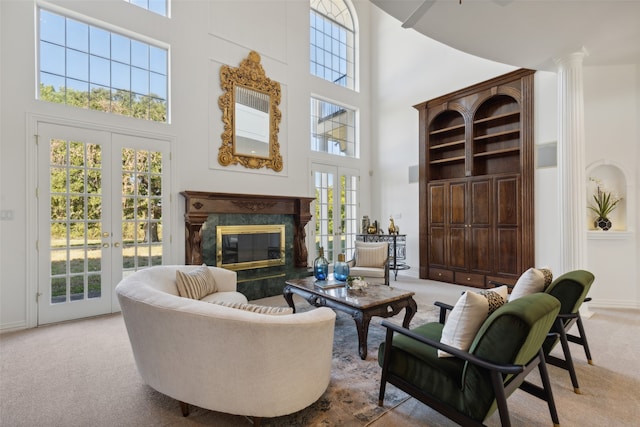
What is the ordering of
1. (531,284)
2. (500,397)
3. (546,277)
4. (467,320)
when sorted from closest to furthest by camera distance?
(500,397)
(467,320)
(531,284)
(546,277)

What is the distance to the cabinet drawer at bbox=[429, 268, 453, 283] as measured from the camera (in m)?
5.87

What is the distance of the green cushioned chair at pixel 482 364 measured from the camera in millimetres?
1444

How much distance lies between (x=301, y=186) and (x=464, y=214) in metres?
3.02

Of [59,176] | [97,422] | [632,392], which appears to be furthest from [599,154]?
[59,176]

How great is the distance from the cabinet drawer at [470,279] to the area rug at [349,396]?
318cm

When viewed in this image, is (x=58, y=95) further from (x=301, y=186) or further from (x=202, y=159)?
(x=301, y=186)

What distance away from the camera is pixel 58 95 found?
3.87m

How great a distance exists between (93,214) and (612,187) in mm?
6992

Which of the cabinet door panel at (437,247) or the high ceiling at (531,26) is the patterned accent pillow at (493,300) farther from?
the cabinet door panel at (437,247)

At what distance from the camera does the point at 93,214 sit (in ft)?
13.2

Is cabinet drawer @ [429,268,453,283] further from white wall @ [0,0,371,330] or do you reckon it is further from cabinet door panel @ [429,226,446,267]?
white wall @ [0,0,371,330]

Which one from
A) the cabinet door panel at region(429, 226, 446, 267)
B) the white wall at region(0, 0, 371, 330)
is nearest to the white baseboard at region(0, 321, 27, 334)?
the white wall at region(0, 0, 371, 330)

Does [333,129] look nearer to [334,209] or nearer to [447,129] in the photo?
[334,209]

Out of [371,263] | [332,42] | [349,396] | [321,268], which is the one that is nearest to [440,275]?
[371,263]
